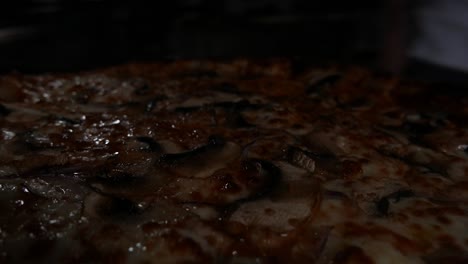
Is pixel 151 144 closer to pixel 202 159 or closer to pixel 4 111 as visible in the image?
pixel 202 159

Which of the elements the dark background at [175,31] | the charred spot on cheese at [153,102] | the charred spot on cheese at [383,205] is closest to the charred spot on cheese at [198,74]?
the charred spot on cheese at [153,102]

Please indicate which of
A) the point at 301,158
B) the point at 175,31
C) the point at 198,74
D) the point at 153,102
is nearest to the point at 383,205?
the point at 301,158

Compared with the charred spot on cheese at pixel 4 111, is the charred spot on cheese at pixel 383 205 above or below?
below

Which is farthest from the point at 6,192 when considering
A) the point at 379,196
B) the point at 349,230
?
the point at 379,196

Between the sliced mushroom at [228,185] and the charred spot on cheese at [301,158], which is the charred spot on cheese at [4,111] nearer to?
the sliced mushroom at [228,185]

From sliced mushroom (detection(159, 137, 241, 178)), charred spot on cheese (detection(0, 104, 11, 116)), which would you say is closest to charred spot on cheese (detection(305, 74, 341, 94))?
sliced mushroom (detection(159, 137, 241, 178))

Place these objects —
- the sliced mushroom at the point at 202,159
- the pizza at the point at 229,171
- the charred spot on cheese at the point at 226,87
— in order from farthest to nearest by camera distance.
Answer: the charred spot on cheese at the point at 226,87 → the sliced mushroom at the point at 202,159 → the pizza at the point at 229,171

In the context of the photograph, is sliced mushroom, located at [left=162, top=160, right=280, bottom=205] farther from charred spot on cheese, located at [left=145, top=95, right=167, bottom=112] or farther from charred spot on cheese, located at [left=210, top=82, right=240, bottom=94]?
charred spot on cheese, located at [left=210, top=82, right=240, bottom=94]

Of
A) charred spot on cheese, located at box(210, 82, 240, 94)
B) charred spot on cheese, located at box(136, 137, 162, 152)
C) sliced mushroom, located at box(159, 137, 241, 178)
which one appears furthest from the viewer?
charred spot on cheese, located at box(210, 82, 240, 94)
